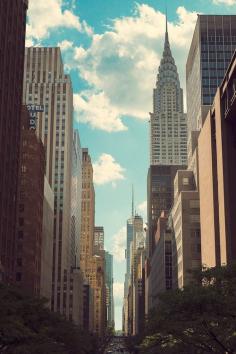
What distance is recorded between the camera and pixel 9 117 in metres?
99.9

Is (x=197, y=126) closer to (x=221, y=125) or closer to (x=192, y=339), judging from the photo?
(x=221, y=125)

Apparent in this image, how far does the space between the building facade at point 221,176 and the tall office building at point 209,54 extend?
83.0 m

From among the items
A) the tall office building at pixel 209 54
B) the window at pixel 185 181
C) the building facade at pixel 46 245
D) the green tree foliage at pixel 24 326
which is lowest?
the green tree foliage at pixel 24 326

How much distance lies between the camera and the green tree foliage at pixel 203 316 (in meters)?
39.8

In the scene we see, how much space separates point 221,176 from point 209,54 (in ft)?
338

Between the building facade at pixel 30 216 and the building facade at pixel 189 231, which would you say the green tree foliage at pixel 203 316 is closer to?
the building facade at pixel 189 231

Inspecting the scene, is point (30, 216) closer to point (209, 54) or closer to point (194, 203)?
point (194, 203)

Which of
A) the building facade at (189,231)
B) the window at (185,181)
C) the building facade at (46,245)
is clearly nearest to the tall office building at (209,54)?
the window at (185,181)

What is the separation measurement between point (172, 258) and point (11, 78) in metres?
69.6

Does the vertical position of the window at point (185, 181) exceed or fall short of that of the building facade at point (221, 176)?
it exceeds it

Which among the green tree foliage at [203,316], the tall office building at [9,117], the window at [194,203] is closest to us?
the green tree foliage at [203,316]

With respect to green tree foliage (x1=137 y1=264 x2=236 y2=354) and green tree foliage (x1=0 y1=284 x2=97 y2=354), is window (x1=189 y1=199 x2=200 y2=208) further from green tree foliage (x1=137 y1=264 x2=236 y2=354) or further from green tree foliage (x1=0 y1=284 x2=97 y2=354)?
green tree foliage (x1=137 y1=264 x2=236 y2=354)

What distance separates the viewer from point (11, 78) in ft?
332

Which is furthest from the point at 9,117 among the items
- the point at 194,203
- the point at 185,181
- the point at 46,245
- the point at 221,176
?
the point at 46,245
